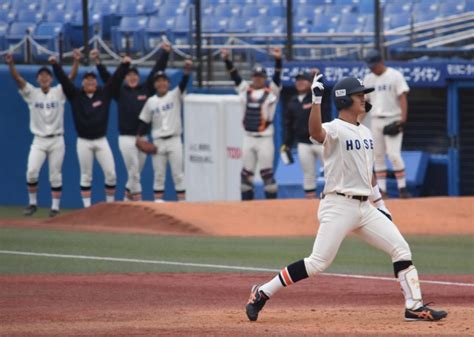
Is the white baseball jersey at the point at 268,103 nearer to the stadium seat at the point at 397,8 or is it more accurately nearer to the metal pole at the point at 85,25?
the stadium seat at the point at 397,8

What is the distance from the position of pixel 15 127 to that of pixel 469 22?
7987 millimetres

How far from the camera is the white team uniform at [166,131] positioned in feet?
59.3

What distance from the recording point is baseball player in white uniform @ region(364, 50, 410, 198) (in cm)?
1692

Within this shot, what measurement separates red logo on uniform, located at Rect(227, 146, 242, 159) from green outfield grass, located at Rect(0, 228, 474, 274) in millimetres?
4497

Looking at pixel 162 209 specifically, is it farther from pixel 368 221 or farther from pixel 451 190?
pixel 368 221

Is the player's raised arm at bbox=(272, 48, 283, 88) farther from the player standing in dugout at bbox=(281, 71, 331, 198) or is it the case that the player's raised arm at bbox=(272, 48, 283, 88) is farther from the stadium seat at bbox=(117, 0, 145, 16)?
the stadium seat at bbox=(117, 0, 145, 16)

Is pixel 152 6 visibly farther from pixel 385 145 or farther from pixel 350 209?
pixel 350 209

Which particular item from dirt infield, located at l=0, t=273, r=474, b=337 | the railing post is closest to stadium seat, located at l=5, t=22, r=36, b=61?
the railing post

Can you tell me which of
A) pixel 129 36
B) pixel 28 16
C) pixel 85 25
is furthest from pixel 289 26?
pixel 28 16

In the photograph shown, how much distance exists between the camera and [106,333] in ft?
26.5

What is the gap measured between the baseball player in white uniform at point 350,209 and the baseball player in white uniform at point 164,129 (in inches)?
374

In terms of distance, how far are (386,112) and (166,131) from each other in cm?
336

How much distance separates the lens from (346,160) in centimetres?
850

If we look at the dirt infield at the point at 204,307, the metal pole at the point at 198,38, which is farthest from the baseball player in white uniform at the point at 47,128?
the dirt infield at the point at 204,307
